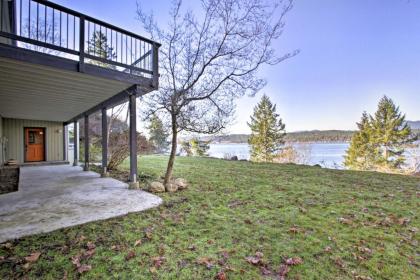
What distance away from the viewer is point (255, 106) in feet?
73.2

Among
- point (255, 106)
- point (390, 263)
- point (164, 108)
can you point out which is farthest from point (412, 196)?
point (255, 106)

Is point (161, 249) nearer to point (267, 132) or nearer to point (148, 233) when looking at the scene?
point (148, 233)

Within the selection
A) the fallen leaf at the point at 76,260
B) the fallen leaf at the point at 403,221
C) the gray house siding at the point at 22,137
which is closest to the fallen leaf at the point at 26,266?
the fallen leaf at the point at 76,260

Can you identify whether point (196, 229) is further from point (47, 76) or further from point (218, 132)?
point (47, 76)

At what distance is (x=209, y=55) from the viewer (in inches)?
228

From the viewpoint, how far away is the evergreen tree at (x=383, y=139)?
18562 millimetres

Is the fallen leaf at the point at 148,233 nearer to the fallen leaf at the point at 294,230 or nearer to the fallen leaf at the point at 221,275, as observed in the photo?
the fallen leaf at the point at 221,275

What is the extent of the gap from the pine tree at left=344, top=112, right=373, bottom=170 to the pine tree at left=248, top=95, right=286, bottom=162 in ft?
23.4

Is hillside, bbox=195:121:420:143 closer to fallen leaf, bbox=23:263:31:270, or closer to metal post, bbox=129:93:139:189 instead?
metal post, bbox=129:93:139:189

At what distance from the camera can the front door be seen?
10.9 metres

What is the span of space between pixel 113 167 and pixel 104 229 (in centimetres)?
642


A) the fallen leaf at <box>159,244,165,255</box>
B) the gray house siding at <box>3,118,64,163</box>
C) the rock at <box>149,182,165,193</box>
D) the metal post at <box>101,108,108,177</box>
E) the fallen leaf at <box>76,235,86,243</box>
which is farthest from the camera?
the gray house siding at <box>3,118,64,163</box>

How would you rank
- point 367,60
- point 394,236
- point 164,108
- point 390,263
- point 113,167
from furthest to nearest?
point 367,60 → point 113,167 → point 164,108 → point 394,236 → point 390,263

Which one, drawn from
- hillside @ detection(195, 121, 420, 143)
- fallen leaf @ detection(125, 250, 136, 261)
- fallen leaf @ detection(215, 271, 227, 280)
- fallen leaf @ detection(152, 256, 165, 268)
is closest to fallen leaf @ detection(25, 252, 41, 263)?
fallen leaf @ detection(125, 250, 136, 261)
